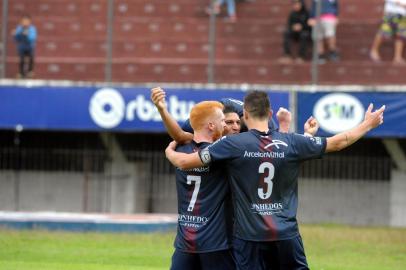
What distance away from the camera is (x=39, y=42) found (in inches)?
899

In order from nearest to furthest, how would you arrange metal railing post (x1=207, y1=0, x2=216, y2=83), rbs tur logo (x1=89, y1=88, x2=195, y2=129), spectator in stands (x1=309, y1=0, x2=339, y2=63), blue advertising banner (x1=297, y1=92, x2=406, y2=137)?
blue advertising banner (x1=297, y1=92, x2=406, y2=137), metal railing post (x1=207, y1=0, x2=216, y2=83), spectator in stands (x1=309, y1=0, x2=339, y2=63), rbs tur logo (x1=89, y1=88, x2=195, y2=129)

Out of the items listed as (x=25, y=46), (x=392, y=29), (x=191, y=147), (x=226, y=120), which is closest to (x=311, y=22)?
(x=392, y=29)

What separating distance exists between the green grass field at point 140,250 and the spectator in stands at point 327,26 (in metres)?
3.62

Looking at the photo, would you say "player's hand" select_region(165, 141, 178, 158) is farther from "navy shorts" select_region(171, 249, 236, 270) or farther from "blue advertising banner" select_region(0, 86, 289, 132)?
"blue advertising banner" select_region(0, 86, 289, 132)

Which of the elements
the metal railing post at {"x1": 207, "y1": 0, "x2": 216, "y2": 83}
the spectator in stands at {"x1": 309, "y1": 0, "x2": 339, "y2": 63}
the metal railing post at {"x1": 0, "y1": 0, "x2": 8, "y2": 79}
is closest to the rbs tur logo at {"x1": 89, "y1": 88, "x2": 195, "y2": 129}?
the metal railing post at {"x1": 207, "y1": 0, "x2": 216, "y2": 83}

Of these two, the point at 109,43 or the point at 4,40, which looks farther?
the point at 4,40

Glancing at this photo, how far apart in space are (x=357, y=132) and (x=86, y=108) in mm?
14294

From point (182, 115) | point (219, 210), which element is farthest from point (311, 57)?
point (219, 210)

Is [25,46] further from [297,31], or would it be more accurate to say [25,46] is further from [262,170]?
[262,170]

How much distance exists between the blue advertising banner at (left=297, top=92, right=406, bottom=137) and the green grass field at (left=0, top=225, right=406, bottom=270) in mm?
1958

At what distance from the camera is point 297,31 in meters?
20.9

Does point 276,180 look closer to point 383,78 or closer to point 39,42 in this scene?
point 383,78

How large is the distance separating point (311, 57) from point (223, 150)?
14.0 metres

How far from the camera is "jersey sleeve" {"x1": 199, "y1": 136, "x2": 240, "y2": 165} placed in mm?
7359
